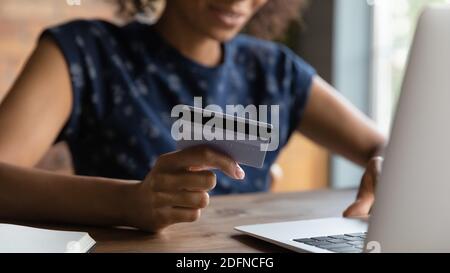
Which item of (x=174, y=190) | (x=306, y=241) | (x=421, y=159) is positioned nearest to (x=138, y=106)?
(x=174, y=190)

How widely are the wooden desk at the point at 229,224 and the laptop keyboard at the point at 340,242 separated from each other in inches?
1.5

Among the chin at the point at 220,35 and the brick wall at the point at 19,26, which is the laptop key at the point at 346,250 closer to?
the chin at the point at 220,35

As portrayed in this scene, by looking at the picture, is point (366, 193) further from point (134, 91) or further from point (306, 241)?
point (134, 91)

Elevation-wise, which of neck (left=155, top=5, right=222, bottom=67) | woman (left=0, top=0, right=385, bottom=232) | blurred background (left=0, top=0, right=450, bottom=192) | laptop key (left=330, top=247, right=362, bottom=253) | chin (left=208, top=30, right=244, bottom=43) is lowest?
laptop key (left=330, top=247, right=362, bottom=253)

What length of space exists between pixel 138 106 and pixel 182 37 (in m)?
0.19

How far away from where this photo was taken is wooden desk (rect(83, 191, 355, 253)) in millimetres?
719

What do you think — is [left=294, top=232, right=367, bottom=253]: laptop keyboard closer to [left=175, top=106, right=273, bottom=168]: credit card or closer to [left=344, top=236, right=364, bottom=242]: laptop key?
[left=344, top=236, right=364, bottom=242]: laptop key

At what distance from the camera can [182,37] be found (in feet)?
4.54

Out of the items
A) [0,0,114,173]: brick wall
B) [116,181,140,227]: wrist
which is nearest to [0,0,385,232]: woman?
[116,181,140,227]: wrist

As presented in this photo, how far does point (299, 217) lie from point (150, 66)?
1.76ft

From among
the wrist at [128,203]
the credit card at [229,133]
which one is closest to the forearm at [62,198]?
the wrist at [128,203]

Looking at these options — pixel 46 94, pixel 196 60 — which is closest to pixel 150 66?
pixel 196 60

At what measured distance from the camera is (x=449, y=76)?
1.73 feet
